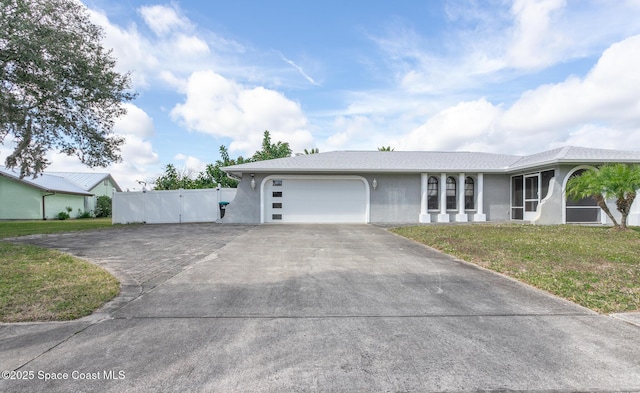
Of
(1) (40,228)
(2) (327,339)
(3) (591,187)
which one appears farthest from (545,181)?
(1) (40,228)

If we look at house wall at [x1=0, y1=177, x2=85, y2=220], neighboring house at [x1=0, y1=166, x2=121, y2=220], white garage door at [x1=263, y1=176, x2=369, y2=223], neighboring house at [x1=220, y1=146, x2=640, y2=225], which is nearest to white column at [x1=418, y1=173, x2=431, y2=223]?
neighboring house at [x1=220, y1=146, x2=640, y2=225]

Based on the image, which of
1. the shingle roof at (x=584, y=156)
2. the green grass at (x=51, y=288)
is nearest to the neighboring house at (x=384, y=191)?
the shingle roof at (x=584, y=156)

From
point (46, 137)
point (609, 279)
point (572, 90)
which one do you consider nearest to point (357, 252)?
point (609, 279)

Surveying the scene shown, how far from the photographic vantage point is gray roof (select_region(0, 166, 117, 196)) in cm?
2428

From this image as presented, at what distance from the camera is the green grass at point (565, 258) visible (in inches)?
185

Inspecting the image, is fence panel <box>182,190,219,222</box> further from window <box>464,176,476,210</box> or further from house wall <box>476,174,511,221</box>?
house wall <box>476,174,511,221</box>

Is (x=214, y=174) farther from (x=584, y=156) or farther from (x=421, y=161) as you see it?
(x=584, y=156)

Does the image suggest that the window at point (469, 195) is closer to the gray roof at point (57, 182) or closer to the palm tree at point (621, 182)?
the palm tree at point (621, 182)

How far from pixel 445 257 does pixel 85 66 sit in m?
14.1

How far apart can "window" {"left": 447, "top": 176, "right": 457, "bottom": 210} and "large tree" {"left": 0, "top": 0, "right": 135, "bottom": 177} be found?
15.8 meters

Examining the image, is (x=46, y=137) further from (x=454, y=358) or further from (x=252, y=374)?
(x=454, y=358)

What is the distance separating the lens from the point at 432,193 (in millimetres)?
16859

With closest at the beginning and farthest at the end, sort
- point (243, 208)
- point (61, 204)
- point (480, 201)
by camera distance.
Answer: point (243, 208) → point (480, 201) → point (61, 204)

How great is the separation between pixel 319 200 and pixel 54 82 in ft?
37.7
